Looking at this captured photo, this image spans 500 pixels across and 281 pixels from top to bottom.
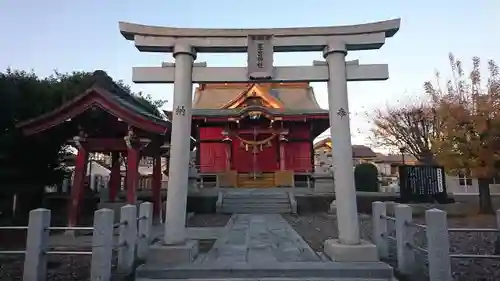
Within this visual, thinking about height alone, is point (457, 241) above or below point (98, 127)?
below

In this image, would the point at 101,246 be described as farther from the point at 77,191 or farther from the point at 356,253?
the point at 77,191

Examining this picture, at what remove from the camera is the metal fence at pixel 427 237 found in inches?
197

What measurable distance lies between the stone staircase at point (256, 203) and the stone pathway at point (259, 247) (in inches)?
188

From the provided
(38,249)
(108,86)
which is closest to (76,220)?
(108,86)

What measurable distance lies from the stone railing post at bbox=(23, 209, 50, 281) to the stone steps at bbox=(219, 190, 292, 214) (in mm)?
11443

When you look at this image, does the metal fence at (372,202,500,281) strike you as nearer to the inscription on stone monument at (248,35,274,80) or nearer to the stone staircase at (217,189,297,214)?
the inscription on stone monument at (248,35,274,80)

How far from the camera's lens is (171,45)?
696 cm

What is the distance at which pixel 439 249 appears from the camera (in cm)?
502

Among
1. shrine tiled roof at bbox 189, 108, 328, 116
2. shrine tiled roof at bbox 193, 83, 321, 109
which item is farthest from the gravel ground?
shrine tiled roof at bbox 193, 83, 321, 109

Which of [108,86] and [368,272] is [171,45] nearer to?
[368,272]

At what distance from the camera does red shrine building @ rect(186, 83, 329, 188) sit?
2359 centimetres

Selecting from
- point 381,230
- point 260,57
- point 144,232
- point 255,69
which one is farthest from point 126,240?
point 381,230

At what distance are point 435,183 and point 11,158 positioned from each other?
16.7 meters

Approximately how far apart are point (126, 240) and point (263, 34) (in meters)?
4.56
